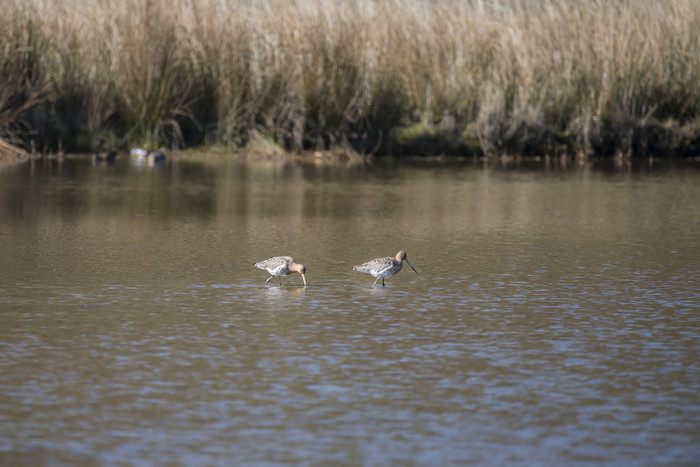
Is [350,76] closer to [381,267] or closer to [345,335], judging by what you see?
[381,267]

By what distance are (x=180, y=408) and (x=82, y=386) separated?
20.2 inches

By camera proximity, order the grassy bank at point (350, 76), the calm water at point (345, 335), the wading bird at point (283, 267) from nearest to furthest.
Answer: the calm water at point (345, 335) → the wading bird at point (283, 267) → the grassy bank at point (350, 76)

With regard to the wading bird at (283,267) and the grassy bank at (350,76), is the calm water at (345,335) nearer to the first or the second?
the wading bird at (283,267)

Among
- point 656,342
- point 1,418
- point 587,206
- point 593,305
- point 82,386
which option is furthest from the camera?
point 587,206

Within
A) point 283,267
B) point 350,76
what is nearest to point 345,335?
point 283,267

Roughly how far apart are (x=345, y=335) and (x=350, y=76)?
10.1 m

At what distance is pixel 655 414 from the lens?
4.29 m

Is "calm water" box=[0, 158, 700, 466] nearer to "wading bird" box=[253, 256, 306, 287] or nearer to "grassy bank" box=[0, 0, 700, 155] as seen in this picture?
"wading bird" box=[253, 256, 306, 287]

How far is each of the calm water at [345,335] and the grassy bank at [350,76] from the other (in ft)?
15.6

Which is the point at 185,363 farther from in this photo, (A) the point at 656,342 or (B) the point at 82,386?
(A) the point at 656,342

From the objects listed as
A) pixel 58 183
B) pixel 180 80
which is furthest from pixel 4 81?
pixel 58 183

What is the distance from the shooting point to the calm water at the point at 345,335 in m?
3.97

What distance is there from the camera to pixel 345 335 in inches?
215

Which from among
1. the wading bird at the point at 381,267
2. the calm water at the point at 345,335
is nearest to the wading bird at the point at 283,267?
the calm water at the point at 345,335
